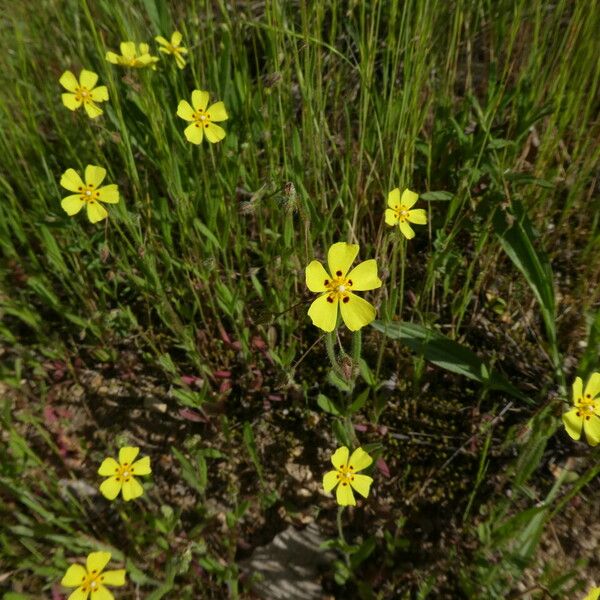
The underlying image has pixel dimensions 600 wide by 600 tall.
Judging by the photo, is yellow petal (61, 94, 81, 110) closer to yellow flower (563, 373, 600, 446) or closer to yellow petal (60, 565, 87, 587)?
yellow petal (60, 565, 87, 587)

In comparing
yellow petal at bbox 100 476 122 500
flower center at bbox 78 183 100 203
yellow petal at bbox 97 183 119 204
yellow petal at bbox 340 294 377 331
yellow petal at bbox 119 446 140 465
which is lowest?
yellow petal at bbox 100 476 122 500

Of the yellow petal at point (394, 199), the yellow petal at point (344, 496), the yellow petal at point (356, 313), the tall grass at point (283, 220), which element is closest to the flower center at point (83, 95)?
the tall grass at point (283, 220)

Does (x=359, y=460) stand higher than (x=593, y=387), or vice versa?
(x=593, y=387)

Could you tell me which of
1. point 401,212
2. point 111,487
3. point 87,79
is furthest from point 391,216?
point 87,79

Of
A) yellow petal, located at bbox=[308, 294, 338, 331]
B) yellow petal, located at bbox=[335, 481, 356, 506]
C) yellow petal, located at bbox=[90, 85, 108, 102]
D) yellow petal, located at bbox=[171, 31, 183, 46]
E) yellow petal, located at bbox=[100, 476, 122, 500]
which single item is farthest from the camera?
yellow petal, located at bbox=[171, 31, 183, 46]

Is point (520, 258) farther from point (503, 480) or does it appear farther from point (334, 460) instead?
point (334, 460)

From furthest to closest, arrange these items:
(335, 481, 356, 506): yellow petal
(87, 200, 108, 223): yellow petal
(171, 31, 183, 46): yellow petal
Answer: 1. (171, 31, 183, 46): yellow petal
2. (87, 200, 108, 223): yellow petal
3. (335, 481, 356, 506): yellow petal

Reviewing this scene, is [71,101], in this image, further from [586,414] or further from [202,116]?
[586,414]

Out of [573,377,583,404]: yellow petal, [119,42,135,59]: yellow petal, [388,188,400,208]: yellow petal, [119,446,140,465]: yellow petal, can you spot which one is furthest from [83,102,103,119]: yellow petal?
[573,377,583,404]: yellow petal
